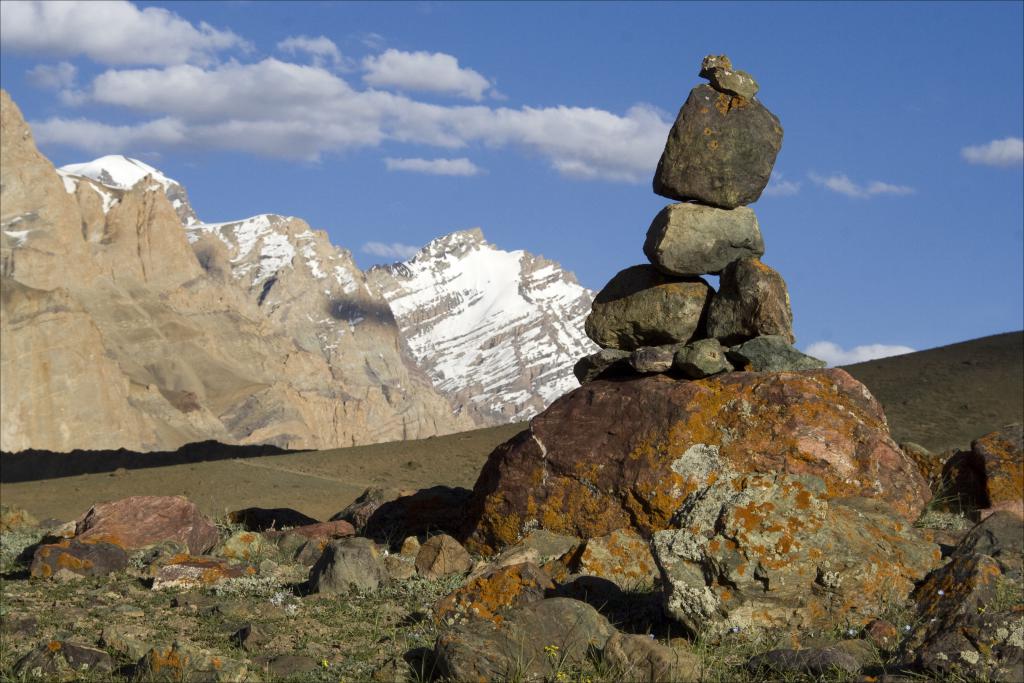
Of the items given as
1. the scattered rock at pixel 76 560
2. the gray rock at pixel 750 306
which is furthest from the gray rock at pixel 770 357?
the scattered rock at pixel 76 560

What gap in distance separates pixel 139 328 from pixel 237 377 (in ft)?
61.9

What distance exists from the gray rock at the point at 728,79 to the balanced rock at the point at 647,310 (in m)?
2.57

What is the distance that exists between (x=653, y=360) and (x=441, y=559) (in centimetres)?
385

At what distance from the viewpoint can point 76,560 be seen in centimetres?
1362

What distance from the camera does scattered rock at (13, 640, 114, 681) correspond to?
7.95 metres

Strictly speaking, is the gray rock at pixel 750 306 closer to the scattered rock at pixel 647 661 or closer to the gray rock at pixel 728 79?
the gray rock at pixel 728 79

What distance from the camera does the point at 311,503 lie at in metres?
28.3

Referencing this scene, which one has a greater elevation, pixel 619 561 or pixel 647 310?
pixel 647 310

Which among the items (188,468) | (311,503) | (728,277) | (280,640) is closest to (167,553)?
(280,640)

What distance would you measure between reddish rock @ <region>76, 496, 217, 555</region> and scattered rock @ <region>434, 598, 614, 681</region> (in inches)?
355

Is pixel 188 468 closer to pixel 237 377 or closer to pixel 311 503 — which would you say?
pixel 311 503

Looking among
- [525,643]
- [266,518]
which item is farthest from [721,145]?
[266,518]

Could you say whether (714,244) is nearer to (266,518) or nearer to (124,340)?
(266,518)

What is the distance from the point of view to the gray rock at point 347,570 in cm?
1164
